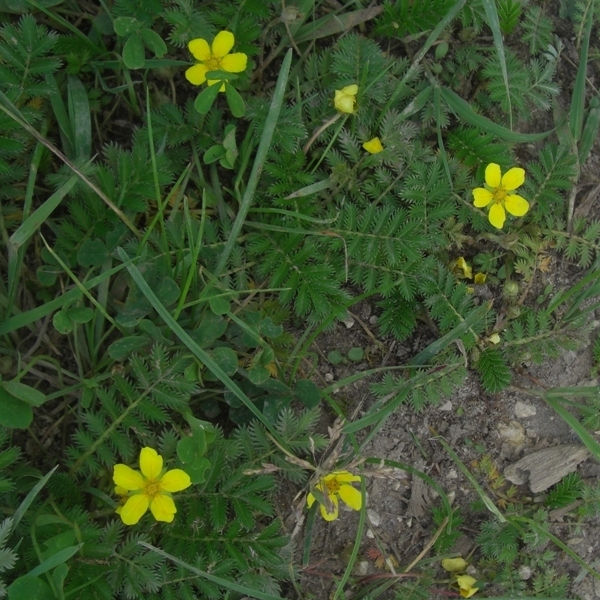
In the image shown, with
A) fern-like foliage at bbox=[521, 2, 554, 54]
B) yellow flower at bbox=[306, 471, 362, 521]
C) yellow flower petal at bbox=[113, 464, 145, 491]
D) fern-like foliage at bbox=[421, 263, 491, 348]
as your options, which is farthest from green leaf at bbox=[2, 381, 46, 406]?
fern-like foliage at bbox=[521, 2, 554, 54]

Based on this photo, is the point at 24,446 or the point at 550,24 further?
the point at 550,24

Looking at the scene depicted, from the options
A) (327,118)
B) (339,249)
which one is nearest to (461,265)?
(339,249)

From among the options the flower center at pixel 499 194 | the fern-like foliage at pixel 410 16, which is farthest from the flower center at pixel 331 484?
the fern-like foliage at pixel 410 16

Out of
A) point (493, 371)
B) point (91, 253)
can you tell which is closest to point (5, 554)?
point (91, 253)

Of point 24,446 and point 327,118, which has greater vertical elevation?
point 327,118

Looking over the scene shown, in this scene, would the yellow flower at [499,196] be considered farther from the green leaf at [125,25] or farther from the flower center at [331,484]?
the green leaf at [125,25]

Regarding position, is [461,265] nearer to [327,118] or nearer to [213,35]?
[327,118]

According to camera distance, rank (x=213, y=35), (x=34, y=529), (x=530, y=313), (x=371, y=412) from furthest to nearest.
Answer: (x=530, y=313), (x=371, y=412), (x=213, y=35), (x=34, y=529)
